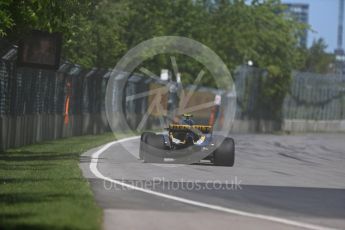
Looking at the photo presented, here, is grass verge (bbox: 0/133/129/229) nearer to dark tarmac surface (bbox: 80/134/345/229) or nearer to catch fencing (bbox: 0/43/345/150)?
dark tarmac surface (bbox: 80/134/345/229)

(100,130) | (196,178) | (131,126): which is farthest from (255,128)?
(196,178)

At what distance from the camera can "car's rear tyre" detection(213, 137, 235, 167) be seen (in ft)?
65.1

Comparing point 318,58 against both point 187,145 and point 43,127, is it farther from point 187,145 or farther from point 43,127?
point 187,145

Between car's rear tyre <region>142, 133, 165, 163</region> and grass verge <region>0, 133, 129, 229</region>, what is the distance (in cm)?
151

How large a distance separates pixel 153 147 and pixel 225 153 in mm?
1551

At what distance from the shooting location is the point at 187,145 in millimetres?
19656

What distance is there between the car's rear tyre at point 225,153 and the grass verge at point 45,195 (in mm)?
2984

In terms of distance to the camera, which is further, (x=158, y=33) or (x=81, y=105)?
(x=158, y=33)

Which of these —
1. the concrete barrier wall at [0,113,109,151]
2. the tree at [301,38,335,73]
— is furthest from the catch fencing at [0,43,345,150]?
the tree at [301,38,335,73]

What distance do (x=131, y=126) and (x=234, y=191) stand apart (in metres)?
29.8

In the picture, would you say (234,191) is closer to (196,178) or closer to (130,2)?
(196,178)

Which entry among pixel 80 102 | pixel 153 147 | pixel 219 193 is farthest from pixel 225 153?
pixel 80 102

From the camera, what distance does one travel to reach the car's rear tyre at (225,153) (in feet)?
65.1

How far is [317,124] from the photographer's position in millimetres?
73000
